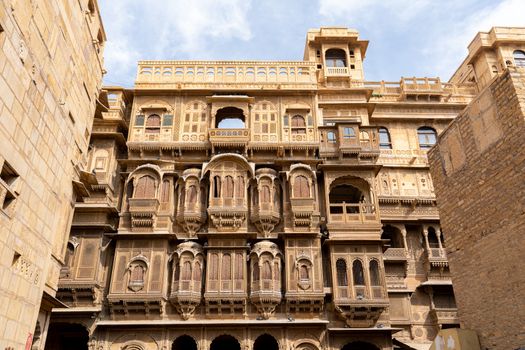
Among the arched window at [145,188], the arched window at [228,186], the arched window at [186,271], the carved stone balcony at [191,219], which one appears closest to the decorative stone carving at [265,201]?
the arched window at [228,186]

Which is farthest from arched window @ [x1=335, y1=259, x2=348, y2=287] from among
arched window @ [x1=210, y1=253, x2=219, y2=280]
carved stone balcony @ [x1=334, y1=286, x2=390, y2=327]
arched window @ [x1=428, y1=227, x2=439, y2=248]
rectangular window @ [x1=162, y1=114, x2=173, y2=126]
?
rectangular window @ [x1=162, y1=114, x2=173, y2=126]

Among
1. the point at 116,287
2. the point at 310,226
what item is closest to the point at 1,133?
the point at 116,287

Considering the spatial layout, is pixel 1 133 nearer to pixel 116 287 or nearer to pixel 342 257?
pixel 116 287

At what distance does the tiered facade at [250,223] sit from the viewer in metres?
19.6

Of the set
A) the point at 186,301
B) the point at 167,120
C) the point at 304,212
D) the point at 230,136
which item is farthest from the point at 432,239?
the point at 167,120

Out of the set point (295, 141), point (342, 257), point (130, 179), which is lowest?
point (342, 257)

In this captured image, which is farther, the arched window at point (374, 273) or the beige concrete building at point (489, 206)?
the arched window at point (374, 273)

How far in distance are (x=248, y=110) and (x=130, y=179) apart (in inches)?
282

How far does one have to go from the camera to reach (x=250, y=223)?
Answer: 70.6 ft

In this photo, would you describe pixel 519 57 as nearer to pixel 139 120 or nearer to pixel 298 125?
pixel 298 125

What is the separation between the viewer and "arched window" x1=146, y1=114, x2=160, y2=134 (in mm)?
23641

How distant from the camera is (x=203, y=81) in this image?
24953 millimetres

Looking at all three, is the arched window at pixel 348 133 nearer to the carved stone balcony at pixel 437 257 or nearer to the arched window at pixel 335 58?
the carved stone balcony at pixel 437 257

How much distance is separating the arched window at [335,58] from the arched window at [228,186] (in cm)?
1220
